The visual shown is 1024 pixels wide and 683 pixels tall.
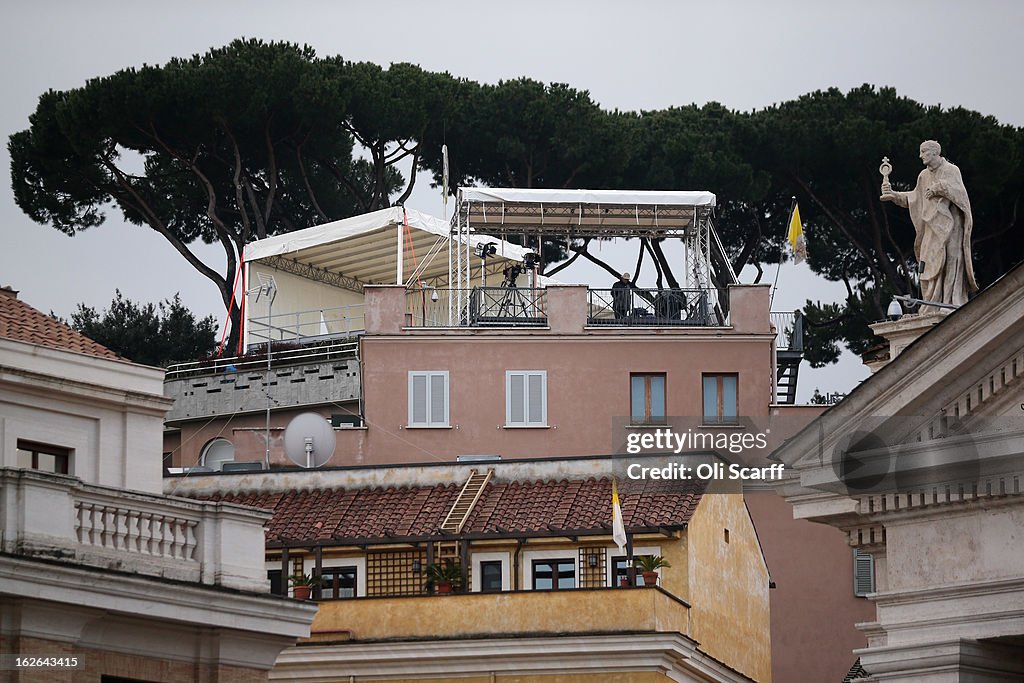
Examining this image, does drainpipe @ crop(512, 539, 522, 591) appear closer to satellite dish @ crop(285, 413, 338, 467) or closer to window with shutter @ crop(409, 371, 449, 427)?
satellite dish @ crop(285, 413, 338, 467)

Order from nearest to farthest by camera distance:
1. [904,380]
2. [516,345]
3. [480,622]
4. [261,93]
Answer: [904,380] < [480,622] < [516,345] < [261,93]

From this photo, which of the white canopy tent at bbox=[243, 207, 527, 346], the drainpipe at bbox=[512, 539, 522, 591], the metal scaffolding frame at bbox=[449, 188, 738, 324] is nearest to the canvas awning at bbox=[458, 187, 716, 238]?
the metal scaffolding frame at bbox=[449, 188, 738, 324]

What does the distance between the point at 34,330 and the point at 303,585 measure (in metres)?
6.64

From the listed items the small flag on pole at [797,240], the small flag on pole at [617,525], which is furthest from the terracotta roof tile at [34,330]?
the small flag on pole at [797,240]

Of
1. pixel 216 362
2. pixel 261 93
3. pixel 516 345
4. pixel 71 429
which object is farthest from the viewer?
pixel 261 93

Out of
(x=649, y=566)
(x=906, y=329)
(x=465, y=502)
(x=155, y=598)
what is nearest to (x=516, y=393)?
(x=465, y=502)

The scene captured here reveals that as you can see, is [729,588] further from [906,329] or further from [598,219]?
[598,219]

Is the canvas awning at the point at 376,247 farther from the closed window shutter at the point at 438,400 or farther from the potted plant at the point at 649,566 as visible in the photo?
the potted plant at the point at 649,566

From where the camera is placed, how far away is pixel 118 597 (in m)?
25.3

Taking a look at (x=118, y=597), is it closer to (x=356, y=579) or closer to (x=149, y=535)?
(x=149, y=535)

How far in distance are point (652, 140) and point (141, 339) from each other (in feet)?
53.3

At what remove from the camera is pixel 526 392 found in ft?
160

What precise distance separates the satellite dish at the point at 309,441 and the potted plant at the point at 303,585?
662 cm

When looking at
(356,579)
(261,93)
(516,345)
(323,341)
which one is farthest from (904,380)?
(261,93)
